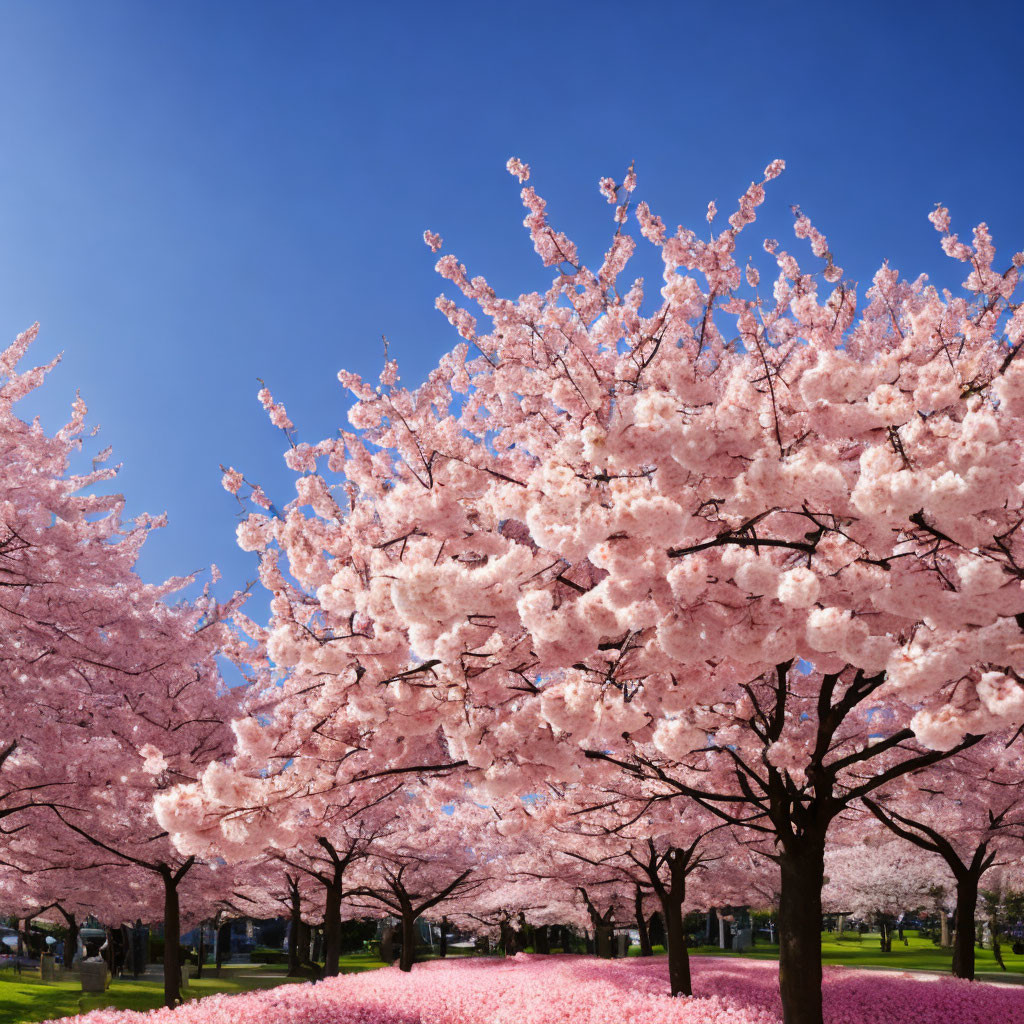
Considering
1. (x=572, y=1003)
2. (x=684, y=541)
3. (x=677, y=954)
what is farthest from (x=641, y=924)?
(x=684, y=541)

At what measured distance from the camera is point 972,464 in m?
Result: 3.96

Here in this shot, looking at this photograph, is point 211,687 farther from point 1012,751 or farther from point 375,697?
point 1012,751

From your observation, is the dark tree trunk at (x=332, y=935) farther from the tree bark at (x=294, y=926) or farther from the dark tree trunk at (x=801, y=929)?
the dark tree trunk at (x=801, y=929)

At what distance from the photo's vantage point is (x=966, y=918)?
1612 centimetres

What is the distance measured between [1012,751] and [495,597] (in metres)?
14.2

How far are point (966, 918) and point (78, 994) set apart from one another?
76.5 ft

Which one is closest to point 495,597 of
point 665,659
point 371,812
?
point 665,659

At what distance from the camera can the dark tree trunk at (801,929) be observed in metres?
8.27

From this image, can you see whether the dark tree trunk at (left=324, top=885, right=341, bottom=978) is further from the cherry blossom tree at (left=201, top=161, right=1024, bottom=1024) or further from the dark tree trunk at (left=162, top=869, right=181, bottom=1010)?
the cherry blossom tree at (left=201, top=161, right=1024, bottom=1024)

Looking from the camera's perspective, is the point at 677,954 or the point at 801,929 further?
the point at 677,954

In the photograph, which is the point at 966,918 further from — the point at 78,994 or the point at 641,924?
the point at 78,994

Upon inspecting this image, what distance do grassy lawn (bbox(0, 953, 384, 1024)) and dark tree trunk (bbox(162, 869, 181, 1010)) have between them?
105cm

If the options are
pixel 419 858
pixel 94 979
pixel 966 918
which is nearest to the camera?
pixel 966 918

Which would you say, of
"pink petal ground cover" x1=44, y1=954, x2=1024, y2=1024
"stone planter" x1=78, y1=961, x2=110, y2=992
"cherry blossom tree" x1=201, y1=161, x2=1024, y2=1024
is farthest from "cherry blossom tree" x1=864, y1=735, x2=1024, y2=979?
"stone planter" x1=78, y1=961, x2=110, y2=992
